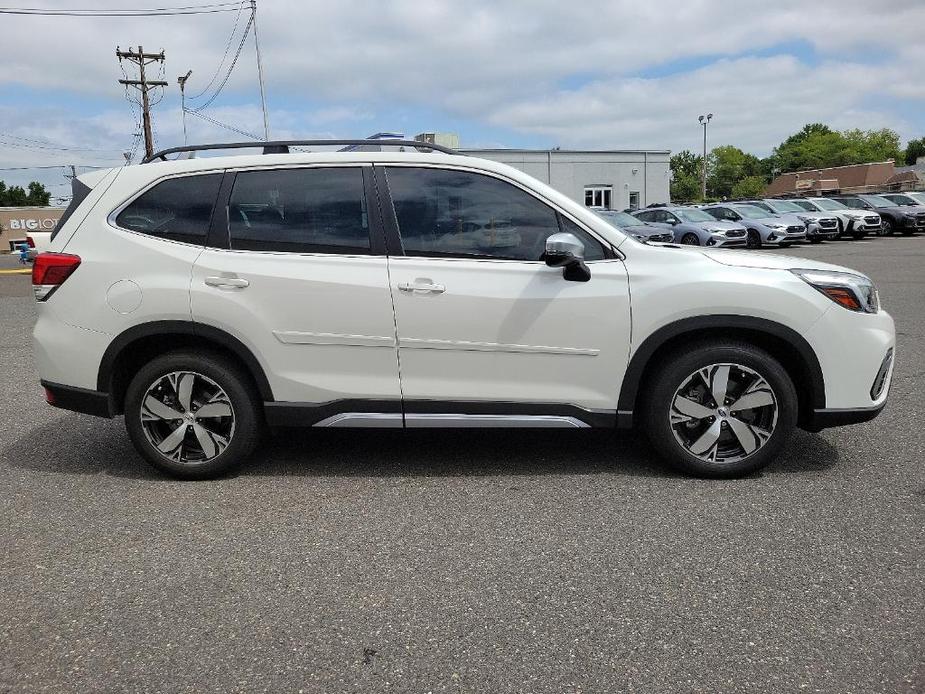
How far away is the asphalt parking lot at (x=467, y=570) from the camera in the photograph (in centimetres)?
248

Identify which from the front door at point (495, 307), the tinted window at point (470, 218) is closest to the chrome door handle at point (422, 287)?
the front door at point (495, 307)

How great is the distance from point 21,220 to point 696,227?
58.2m

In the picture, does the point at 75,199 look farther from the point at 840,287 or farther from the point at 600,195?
the point at 600,195

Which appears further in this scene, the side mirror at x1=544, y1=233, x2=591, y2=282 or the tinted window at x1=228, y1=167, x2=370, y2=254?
the tinted window at x1=228, y1=167, x2=370, y2=254

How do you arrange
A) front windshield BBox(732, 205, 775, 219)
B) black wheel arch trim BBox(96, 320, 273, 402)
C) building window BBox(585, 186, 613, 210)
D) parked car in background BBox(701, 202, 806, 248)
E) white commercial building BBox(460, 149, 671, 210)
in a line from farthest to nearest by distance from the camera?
building window BBox(585, 186, 613, 210)
white commercial building BBox(460, 149, 671, 210)
front windshield BBox(732, 205, 775, 219)
parked car in background BBox(701, 202, 806, 248)
black wheel arch trim BBox(96, 320, 273, 402)

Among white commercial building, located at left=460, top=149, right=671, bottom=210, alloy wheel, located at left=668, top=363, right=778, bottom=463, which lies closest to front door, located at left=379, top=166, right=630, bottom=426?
alloy wheel, located at left=668, top=363, right=778, bottom=463

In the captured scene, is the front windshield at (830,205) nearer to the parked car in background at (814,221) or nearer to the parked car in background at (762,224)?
the parked car in background at (814,221)

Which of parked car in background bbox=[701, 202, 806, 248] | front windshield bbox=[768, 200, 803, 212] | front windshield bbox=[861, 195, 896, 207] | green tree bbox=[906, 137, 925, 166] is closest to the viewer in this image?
parked car in background bbox=[701, 202, 806, 248]

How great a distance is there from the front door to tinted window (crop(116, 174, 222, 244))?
997 millimetres

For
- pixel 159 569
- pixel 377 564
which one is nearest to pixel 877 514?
pixel 377 564

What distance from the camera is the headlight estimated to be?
401 centimetres

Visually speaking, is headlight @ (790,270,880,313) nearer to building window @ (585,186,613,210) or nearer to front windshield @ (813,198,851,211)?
front windshield @ (813,198,851,211)

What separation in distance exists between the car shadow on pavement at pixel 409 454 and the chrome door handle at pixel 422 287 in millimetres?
1078

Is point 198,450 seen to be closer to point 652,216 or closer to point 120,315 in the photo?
point 120,315
